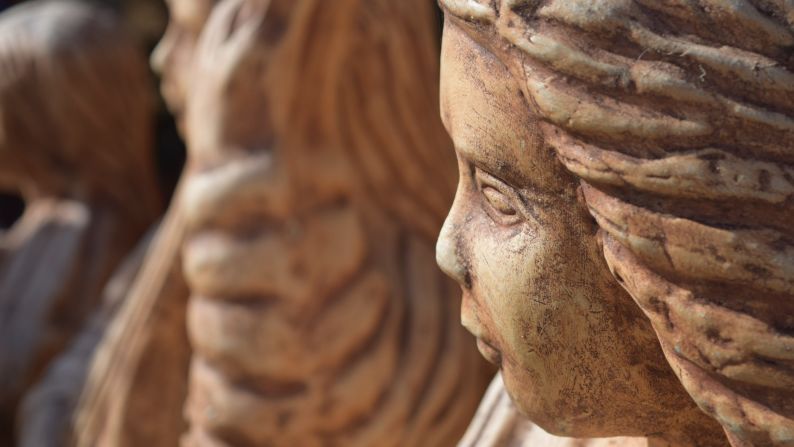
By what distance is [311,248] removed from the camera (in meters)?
2.30

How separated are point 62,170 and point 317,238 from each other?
1.70 meters

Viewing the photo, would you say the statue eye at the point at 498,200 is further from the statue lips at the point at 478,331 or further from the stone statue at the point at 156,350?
the stone statue at the point at 156,350

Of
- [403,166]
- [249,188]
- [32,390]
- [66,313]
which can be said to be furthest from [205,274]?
[66,313]

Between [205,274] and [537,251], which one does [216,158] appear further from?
[537,251]

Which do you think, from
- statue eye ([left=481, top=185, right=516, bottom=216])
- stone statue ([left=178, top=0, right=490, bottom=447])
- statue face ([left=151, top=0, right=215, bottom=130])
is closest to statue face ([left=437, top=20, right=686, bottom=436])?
statue eye ([left=481, top=185, right=516, bottom=216])

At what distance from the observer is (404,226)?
97.3 inches

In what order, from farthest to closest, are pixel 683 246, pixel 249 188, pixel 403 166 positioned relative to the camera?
pixel 403 166 → pixel 249 188 → pixel 683 246

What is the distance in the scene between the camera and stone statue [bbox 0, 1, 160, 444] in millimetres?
3596

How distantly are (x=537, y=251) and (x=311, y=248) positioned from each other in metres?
1.32

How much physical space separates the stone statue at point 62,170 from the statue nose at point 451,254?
2660 mm

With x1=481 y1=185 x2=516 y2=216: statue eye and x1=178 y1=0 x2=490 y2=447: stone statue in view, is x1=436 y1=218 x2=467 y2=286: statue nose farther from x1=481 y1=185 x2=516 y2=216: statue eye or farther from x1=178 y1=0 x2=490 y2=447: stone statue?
x1=178 y1=0 x2=490 y2=447: stone statue

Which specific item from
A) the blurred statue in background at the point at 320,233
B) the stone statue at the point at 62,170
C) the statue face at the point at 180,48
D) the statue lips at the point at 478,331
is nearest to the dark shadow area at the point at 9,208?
the stone statue at the point at 62,170

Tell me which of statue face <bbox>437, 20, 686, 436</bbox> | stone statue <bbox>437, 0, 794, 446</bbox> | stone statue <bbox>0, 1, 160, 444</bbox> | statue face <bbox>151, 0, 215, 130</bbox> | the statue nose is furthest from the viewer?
stone statue <bbox>0, 1, 160, 444</bbox>

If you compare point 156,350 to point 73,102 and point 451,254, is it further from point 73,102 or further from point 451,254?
point 451,254
